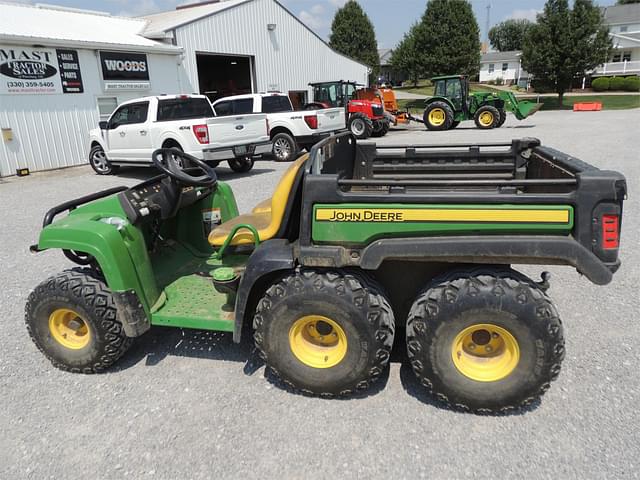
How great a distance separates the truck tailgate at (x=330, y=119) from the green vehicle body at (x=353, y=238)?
33.2ft

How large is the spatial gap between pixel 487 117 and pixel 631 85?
3473cm

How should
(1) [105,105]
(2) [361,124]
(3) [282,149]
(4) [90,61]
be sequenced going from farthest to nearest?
(2) [361,124] → (1) [105,105] → (4) [90,61] → (3) [282,149]

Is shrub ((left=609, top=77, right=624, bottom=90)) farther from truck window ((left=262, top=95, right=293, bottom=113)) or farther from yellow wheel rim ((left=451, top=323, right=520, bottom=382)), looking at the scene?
yellow wheel rim ((left=451, top=323, right=520, bottom=382))

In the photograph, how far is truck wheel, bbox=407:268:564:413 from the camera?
2.61 metres

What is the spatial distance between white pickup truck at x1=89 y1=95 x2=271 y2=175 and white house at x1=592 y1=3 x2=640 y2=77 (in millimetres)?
43649

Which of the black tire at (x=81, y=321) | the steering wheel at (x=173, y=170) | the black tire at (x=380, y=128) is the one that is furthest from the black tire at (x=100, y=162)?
the black tire at (x=380, y=128)

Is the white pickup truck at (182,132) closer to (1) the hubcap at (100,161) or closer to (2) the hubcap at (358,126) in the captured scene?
(1) the hubcap at (100,161)

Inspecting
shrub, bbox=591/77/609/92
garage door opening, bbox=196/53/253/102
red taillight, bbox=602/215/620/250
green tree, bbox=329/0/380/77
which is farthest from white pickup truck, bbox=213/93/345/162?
green tree, bbox=329/0/380/77

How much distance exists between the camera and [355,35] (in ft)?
184

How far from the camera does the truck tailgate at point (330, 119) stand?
44.2 ft

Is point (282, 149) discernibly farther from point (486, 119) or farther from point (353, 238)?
point (486, 119)

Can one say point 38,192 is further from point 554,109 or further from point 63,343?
point 554,109

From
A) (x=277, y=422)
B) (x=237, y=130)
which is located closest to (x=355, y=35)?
(x=237, y=130)

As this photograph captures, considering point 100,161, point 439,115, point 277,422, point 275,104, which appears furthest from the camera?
point 439,115
